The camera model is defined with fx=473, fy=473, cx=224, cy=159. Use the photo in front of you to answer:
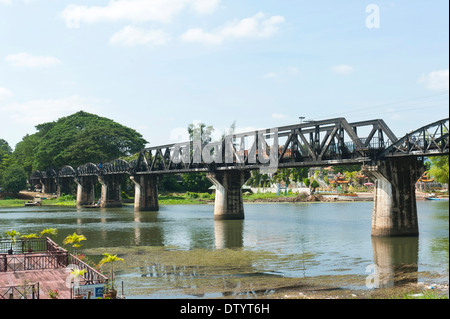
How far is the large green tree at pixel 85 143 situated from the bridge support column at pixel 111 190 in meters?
17.9

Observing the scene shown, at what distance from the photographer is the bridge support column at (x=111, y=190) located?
431 feet

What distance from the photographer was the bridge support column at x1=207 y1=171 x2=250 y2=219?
259 feet

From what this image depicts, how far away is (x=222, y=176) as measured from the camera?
3127 inches

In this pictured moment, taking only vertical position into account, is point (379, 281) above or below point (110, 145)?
below

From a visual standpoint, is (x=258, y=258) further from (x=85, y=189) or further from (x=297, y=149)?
(x=85, y=189)

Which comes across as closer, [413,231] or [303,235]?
[413,231]

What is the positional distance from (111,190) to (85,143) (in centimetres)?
2455

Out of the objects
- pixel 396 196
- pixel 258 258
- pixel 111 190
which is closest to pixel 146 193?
pixel 111 190

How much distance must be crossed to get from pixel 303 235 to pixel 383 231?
9.74 metres

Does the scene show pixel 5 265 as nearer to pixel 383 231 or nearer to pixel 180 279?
pixel 180 279

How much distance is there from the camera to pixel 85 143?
5896 inches

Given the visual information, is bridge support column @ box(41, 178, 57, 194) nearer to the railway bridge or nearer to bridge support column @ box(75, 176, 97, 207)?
bridge support column @ box(75, 176, 97, 207)
